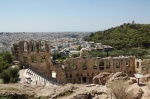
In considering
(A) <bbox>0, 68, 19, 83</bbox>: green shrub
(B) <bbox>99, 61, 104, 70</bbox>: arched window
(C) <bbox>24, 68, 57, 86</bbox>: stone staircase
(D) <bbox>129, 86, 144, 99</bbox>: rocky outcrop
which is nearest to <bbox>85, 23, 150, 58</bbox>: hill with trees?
(B) <bbox>99, 61, 104, 70</bbox>: arched window

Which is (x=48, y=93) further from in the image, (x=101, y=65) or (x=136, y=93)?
(x=101, y=65)

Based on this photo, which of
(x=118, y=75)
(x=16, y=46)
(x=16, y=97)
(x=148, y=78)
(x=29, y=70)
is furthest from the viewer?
(x=16, y=46)

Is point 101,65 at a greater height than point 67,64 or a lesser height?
lesser

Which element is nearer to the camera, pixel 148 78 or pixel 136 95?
pixel 136 95

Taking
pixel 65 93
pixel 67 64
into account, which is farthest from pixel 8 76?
pixel 65 93

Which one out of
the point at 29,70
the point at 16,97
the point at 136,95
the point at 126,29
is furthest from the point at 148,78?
the point at 126,29

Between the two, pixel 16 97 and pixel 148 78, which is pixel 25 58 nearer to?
pixel 148 78

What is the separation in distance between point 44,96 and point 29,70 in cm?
2309

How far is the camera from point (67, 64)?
3912 centimetres

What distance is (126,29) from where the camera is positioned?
105 m

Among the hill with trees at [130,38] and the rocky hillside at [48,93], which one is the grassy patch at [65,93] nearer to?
the rocky hillside at [48,93]

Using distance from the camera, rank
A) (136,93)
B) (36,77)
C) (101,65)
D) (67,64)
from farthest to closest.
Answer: (101,65) → (67,64) → (36,77) → (136,93)

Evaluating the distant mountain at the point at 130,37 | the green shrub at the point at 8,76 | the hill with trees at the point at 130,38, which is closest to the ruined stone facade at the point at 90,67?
the green shrub at the point at 8,76

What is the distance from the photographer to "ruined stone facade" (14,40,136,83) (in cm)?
3756
